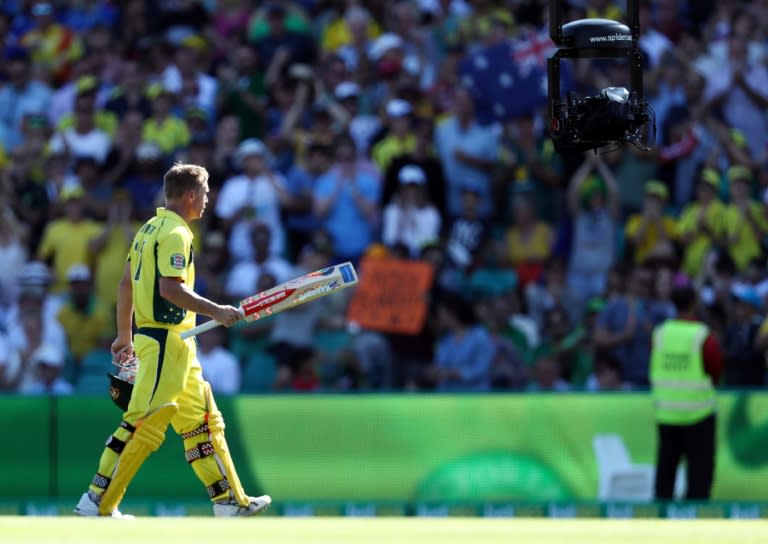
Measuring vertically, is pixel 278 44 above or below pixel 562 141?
above

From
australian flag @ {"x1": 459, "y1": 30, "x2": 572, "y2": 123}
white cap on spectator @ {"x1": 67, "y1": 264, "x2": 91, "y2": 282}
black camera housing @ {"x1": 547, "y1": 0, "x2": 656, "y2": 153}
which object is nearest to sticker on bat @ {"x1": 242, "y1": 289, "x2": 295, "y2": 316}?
black camera housing @ {"x1": 547, "y1": 0, "x2": 656, "y2": 153}

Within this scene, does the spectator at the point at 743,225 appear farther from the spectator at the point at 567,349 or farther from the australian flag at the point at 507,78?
the australian flag at the point at 507,78

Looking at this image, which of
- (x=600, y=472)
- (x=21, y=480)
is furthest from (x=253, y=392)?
(x=600, y=472)

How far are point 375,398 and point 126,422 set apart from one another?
4.46m

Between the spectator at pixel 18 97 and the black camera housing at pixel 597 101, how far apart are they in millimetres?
9804

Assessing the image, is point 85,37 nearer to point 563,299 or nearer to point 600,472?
point 563,299

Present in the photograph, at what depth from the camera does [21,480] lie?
13.5 metres

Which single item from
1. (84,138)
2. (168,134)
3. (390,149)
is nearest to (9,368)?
(84,138)

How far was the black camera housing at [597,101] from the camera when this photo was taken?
9148 millimetres

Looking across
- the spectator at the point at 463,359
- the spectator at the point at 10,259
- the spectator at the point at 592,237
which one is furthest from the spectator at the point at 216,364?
the spectator at the point at 592,237

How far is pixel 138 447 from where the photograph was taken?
363 inches

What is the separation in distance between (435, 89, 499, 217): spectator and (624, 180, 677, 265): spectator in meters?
1.48

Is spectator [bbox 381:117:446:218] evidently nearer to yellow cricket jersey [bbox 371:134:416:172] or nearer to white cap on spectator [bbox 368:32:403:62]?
yellow cricket jersey [bbox 371:134:416:172]

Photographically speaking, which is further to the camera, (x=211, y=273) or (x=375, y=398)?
(x=211, y=273)
